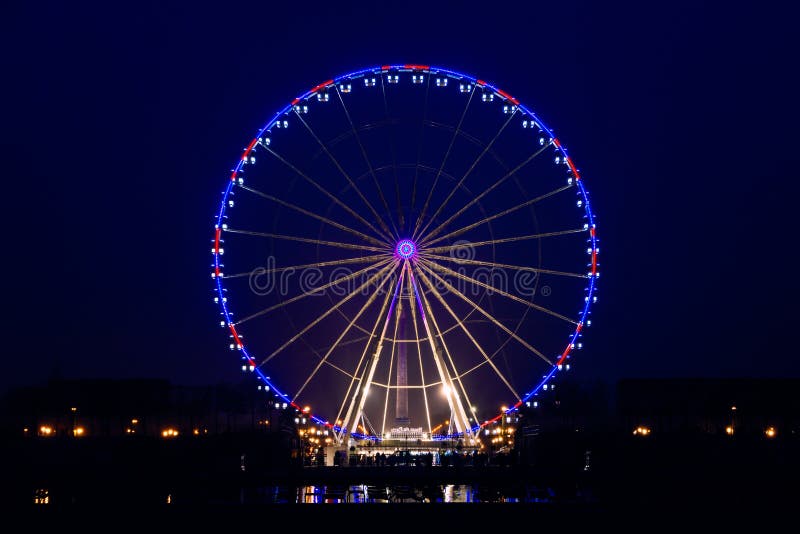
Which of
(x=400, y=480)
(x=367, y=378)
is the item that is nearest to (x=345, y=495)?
(x=400, y=480)

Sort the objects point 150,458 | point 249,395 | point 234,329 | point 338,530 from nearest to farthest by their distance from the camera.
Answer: point 338,530 → point 150,458 → point 234,329 → point 249,395

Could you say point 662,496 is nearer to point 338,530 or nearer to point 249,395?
point 338,530

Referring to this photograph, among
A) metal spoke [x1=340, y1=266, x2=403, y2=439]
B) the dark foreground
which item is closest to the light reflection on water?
the dark foreground

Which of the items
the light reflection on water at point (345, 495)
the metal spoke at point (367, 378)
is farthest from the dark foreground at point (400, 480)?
the metal spoke at point (367, 378)

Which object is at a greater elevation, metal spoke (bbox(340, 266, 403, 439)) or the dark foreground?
metal spoke (bbox(340, 266, 403, 439))

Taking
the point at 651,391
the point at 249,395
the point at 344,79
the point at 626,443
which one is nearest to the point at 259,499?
the point at 344,79

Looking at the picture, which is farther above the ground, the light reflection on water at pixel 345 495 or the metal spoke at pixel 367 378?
the metal spoke at pixel 367 378

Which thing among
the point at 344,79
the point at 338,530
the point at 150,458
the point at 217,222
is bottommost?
the point at 338,530

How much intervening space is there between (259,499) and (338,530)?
17.9ft

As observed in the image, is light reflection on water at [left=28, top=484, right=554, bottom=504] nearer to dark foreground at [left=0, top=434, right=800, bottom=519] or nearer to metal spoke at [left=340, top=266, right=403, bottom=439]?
dark foreground at [left=0, top=434, right=800, bottom=519]

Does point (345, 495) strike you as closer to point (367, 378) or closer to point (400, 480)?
point (400, 480)

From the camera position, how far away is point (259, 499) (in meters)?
29.2

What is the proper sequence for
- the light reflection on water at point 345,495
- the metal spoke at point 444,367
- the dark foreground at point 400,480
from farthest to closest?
the metal spoke at point 444,367 → the light reflection on water at point 345,495 → the dark foreground at point 400,480

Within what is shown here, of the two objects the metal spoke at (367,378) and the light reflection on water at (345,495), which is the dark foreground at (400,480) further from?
the metal spoke at (367,378)
